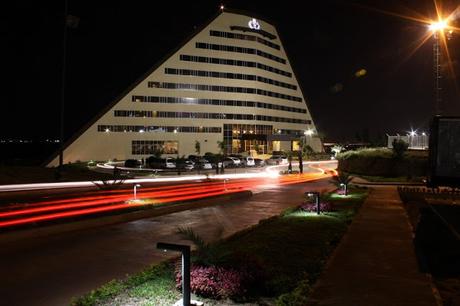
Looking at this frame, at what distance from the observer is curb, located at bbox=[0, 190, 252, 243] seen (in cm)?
1211

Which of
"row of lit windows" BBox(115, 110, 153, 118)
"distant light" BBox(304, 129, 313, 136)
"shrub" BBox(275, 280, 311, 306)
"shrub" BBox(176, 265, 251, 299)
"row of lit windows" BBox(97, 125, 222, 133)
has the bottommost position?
"shrub" BBox(275, 280, 311, 306)

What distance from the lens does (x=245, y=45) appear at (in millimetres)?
96688

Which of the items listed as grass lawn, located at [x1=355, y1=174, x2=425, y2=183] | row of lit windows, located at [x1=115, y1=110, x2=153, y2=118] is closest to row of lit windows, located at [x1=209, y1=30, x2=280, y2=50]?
row of lit windows, located at [x1=115, y1=110, x2=153, y2=118]

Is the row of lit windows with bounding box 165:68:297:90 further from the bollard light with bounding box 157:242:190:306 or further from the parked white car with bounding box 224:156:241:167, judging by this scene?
the bollard light with bounding box 157:242:190:306

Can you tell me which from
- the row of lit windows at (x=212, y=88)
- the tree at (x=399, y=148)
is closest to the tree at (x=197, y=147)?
the row of lit windows at (x=212, y=88)

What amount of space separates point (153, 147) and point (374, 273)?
254 ft

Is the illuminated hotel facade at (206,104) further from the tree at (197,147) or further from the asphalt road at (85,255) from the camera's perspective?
the asphalt road at (85,255)

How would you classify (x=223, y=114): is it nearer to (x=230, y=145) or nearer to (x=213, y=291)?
(x=230, y=145)

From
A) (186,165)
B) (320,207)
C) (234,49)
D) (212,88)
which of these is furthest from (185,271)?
(234,49)

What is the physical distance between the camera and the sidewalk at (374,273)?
7.06 metres

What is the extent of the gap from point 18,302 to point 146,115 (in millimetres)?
→ 77164

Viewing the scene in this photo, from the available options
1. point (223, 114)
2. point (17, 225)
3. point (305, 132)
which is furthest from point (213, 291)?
point (305, 132)

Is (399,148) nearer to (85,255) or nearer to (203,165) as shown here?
(203,165)

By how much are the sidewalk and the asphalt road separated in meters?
3.95
